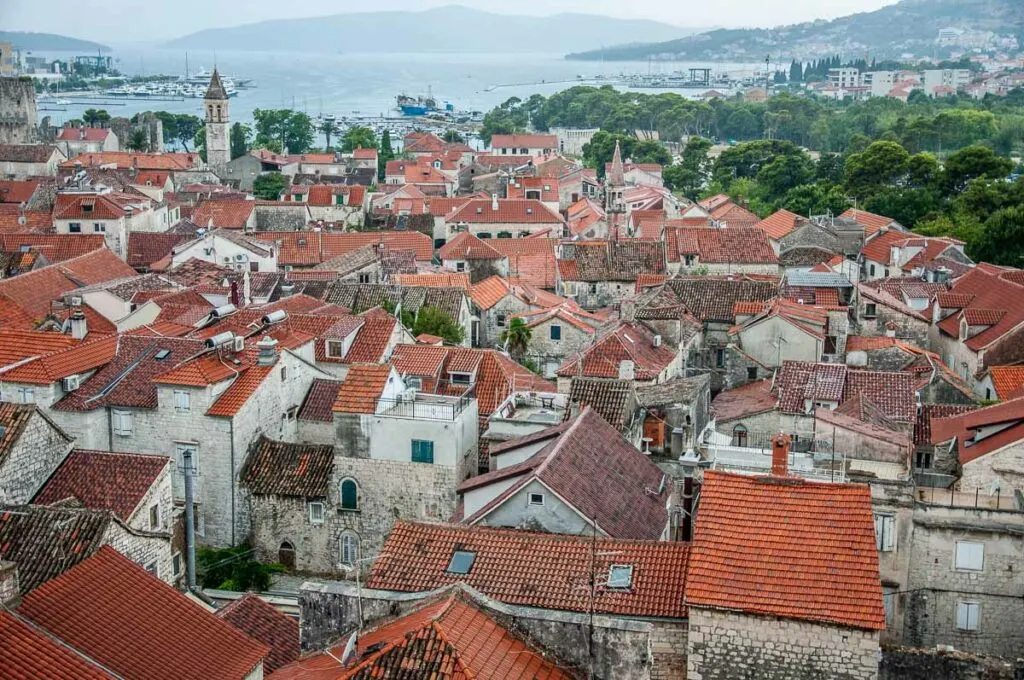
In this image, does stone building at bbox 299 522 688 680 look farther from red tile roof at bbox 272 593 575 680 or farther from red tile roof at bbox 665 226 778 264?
red tile roof at bbox 665 226 778 264

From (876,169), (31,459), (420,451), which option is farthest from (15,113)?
(420,451)

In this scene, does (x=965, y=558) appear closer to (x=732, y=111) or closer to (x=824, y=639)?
(x=824, y=639)

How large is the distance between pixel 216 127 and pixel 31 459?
289 feet

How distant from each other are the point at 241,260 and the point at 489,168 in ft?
191

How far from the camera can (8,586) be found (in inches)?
621

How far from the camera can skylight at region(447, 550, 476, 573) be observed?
18.2 meters

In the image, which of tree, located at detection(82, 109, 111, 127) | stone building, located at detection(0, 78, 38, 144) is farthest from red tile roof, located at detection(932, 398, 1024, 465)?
tree, located at detection(82, 109, 111, 127)

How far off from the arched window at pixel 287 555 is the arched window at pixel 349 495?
1.89 meters

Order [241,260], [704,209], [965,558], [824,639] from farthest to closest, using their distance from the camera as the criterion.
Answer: [704,209]
[241,260]
[965,558]
[824,639]

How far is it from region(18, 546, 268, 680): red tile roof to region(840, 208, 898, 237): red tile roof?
52.0m

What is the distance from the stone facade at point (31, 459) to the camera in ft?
79.2

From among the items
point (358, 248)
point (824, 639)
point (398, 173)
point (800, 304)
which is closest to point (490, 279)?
point (358, 248)

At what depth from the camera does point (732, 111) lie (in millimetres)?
170375

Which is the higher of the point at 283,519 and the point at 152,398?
the point at 152,398
